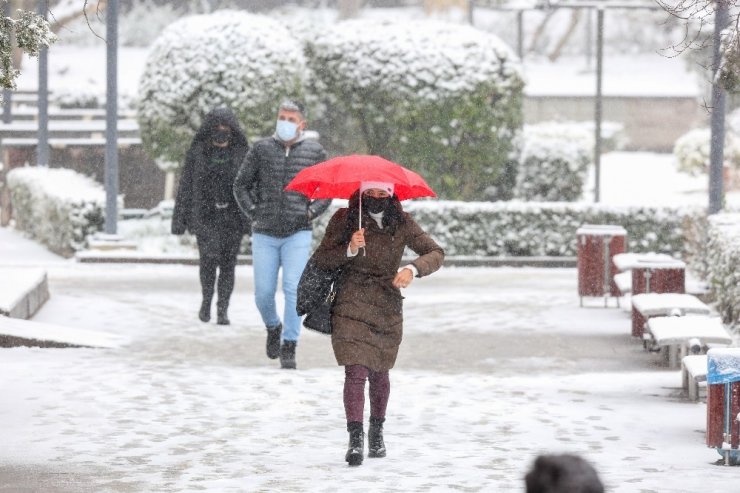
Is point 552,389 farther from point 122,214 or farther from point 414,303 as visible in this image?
point 122,214

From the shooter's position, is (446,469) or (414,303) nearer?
(446,469)

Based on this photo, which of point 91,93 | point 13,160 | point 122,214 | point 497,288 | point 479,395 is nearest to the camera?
point 479,395

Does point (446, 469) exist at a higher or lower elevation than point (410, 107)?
lower

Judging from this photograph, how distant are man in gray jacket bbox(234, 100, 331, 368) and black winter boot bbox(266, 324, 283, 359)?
25 centimetres

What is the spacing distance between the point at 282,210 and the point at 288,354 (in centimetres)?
102

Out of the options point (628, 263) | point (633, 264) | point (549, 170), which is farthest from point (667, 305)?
point (549, 170)

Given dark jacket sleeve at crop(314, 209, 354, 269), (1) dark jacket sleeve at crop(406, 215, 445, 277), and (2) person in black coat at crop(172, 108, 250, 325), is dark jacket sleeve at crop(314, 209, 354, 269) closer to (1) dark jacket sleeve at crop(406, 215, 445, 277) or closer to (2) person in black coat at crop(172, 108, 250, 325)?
(1) dark jacket sleeve at crop(406, 215, 445, 277)

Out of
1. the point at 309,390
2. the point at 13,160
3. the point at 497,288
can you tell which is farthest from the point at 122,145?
the point at 309,390

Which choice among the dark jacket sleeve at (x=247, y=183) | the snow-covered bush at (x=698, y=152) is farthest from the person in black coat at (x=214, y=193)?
the snow-covered bush at (x=698, y=152)

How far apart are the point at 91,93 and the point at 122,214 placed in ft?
37.2

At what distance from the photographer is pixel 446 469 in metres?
8.02

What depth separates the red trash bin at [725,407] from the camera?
26.4 ft

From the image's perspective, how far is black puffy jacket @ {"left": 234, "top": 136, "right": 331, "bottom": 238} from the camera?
37.0 ft

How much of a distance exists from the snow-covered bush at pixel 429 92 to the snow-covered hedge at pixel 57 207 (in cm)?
398
